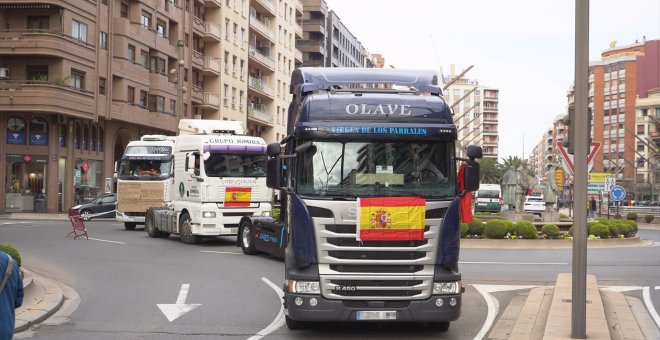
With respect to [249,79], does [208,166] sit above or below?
below

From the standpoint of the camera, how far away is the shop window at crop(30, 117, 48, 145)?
151ft

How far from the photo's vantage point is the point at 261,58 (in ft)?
262

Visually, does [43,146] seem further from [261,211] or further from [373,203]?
[373,203]

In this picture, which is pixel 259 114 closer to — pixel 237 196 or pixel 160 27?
pixel 160 27

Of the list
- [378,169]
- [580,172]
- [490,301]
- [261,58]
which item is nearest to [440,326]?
[378,169]

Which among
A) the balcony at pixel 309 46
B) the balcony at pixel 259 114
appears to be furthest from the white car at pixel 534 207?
the balcony at pixel 309 46

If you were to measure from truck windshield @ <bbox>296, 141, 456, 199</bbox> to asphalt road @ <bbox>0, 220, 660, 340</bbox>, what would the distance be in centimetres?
187

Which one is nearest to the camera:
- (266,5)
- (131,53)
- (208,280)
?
(208,280)

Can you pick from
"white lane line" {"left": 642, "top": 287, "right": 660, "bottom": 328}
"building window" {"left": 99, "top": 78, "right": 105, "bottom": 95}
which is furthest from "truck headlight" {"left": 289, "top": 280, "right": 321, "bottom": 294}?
"building window" {"left": 99, "top": 78, "right": 105, "bottom": 95}

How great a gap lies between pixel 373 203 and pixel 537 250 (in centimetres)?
1747

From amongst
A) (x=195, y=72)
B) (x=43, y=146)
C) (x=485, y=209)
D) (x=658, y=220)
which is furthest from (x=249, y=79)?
(x=658, y=220)

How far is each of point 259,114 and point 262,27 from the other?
9156mm

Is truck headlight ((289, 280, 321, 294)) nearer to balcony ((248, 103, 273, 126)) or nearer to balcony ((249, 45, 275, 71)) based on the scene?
balcony ((248, 103, 273, 126))

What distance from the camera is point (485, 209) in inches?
2464
